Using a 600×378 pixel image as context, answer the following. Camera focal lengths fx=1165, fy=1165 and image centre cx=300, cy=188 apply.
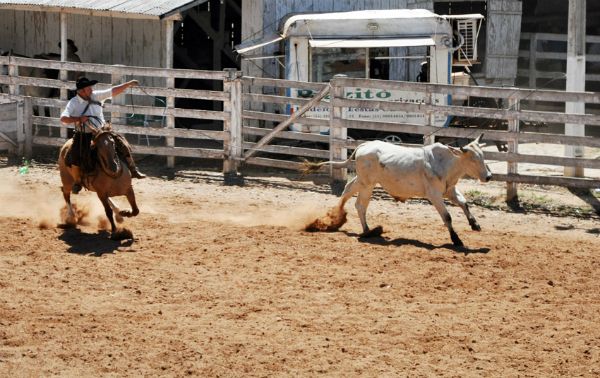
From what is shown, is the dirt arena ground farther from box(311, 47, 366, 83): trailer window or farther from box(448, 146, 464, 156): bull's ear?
box(311, 47, 366, 83): trailer window

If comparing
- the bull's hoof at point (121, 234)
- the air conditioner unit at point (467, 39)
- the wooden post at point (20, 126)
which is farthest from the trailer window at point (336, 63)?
the bull's hoof at point (121, 234)

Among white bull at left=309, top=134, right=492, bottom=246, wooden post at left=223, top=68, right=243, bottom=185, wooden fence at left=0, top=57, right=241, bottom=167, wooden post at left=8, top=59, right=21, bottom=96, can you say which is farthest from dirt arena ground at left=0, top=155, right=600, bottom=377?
wooden post at left=8, top=59, right=21, bottom=96

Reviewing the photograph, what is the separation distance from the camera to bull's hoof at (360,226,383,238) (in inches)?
515

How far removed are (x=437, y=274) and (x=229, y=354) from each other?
3184mm

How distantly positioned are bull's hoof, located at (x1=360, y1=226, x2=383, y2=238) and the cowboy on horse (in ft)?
8.56

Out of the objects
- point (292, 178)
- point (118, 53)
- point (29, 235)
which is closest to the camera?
point (29, 235)

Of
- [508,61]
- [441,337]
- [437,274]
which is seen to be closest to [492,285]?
[437,274]

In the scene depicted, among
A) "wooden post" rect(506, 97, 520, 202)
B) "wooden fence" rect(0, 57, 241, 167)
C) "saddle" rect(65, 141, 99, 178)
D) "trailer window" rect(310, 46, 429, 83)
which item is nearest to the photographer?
"saddle" rect(65, 141, 99, 178)

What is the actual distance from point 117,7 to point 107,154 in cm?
819

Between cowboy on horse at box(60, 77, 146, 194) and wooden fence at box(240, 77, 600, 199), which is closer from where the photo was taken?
cowboy on horse at box(60, 77, 146, 194)

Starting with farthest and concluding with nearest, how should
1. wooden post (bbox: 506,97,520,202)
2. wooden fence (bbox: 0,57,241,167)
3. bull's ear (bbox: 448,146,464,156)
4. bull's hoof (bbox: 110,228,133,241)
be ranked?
wooden fence (bbox: 0,57,241,167), wooden post (bbox: 506,97,520,202), bull's hoof (bbox: 110,228,133,241), bull's ear (bbox: 448,146,464,156)

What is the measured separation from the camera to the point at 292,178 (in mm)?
17578

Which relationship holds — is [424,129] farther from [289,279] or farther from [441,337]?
[441,337]

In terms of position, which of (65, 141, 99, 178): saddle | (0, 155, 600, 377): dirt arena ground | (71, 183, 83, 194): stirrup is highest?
(65, 141, 99, 178): saddle
